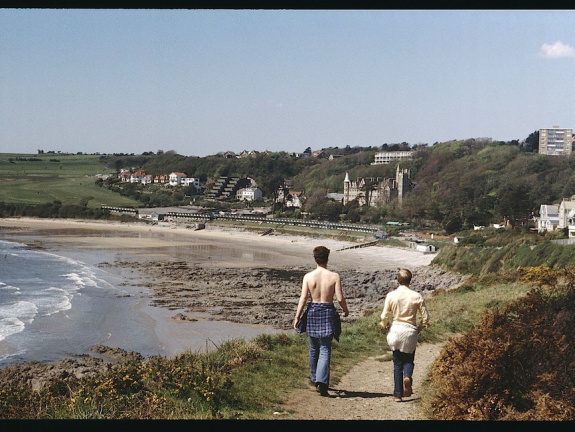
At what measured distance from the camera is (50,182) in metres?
66.3

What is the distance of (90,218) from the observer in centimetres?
6138

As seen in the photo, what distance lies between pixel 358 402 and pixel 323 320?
0.66 metres

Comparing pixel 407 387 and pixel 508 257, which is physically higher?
pixel 407 387

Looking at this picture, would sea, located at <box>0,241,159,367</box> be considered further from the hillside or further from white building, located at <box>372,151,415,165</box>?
white building, located at <box>372,151,415,165</box>

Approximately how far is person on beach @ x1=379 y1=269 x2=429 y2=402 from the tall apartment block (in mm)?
67967

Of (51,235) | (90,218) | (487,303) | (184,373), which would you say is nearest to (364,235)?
(51,235)

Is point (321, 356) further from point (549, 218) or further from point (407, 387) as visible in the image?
point (549, 218)

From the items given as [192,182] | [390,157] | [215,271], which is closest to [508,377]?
[215,271]

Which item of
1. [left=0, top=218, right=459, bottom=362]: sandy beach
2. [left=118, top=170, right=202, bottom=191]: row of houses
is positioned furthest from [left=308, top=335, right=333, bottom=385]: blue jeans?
[left=118, top=170, right=202, bottom=191]: row of houses

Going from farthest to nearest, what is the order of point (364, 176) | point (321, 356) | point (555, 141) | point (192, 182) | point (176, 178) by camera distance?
point (192, 182) → point (176, 178) → point (364, 176) → point (555, 141) → point (321, 356)

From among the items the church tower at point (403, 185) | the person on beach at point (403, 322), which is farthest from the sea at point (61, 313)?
the church tower at point (403, 185)

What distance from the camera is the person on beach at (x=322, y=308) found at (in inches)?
195

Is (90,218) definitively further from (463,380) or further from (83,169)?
(463,380)

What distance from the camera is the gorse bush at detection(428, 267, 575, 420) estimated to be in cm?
432
